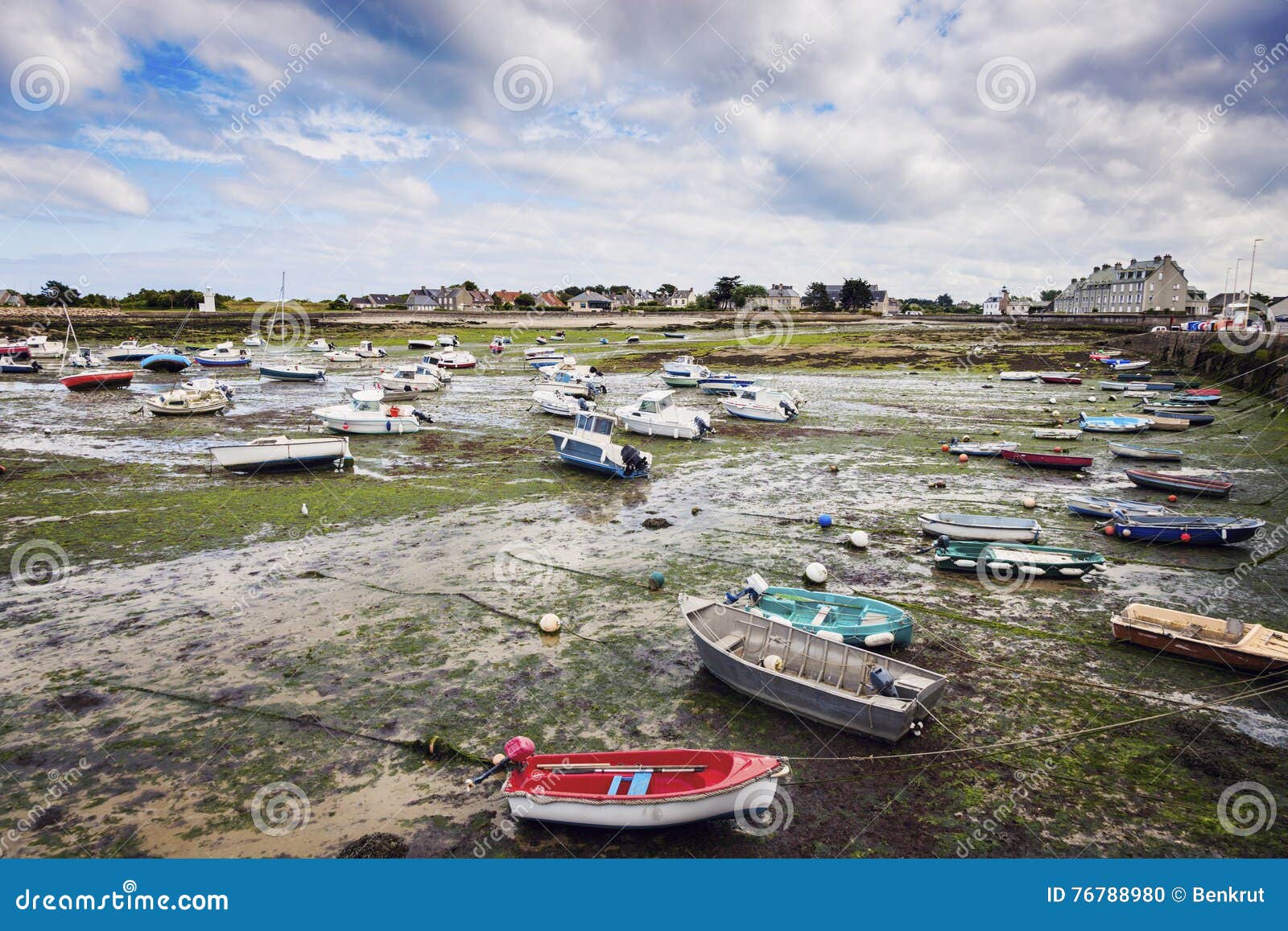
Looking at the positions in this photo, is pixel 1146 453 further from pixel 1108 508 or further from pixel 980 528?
pixel 980 528

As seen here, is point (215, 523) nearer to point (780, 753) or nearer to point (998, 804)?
point (780, 753)

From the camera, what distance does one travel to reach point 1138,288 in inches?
4252

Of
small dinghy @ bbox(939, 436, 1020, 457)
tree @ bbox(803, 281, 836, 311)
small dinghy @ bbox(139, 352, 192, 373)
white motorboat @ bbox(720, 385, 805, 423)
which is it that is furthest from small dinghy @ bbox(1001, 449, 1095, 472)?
tree @ bbox(803, 281, 836, 311)

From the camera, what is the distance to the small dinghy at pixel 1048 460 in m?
25.0

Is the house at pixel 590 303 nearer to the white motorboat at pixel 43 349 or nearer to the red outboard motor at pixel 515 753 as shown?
the white motorboat at pixel 43 349

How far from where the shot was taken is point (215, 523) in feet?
60.4

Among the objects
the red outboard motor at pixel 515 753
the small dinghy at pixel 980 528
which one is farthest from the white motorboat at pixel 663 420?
the red outboard motor at pixel 515 753

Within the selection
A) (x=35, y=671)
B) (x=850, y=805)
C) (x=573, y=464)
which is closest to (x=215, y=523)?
(x=35, y=671)

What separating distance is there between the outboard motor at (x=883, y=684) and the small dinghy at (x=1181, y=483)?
17.8m

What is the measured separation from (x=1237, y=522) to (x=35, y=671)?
2522 centimetres

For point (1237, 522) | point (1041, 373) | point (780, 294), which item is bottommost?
point (1237, 522)

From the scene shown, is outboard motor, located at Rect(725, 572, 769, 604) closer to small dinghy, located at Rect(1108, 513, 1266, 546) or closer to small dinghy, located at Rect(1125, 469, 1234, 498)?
small dinghy, located at Rect(1108, 513, 1266, 546)

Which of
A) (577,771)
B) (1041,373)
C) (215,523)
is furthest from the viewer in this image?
(1041,373)

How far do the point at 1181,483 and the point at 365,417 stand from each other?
101ft
